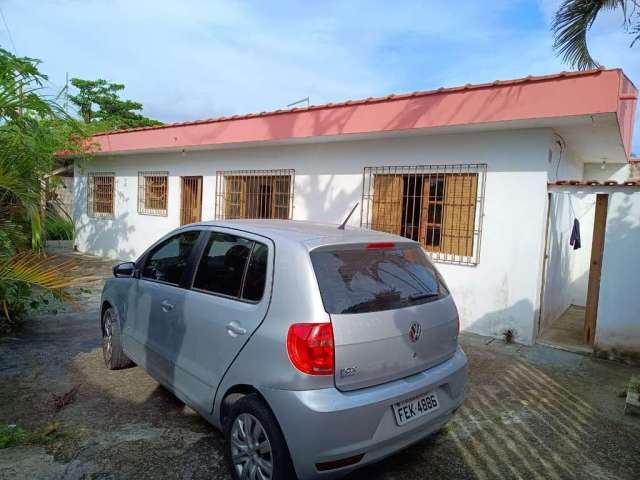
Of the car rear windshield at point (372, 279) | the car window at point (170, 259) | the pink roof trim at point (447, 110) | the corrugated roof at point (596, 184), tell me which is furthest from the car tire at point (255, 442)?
the corrugated roof at point (596, 184)

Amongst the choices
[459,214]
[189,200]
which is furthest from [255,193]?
[459,214]

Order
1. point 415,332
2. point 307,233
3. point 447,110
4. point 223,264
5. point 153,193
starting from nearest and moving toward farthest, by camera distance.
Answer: point 415,332
point 307,233
point 223,264
point 447,110
point 153,193

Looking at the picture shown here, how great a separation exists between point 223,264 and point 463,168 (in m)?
4.47

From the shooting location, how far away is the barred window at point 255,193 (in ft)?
28.1

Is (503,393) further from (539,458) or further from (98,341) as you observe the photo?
(98,341)

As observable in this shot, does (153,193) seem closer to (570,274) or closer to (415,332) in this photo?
(570,274)

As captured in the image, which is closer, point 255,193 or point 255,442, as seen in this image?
point 255,442

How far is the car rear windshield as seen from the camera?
241cm

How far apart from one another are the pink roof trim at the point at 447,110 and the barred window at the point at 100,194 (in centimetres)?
482

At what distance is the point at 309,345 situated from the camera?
223 centimetres

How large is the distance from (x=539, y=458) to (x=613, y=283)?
10.3 feet

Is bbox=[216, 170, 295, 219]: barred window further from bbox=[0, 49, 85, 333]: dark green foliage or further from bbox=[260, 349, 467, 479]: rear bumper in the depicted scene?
bbox=[260, 349, 467, 479]: rear bumper

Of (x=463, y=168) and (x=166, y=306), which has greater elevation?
(x=463, y=168)

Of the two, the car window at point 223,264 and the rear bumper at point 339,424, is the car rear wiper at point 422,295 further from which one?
the car window at point 223,264
